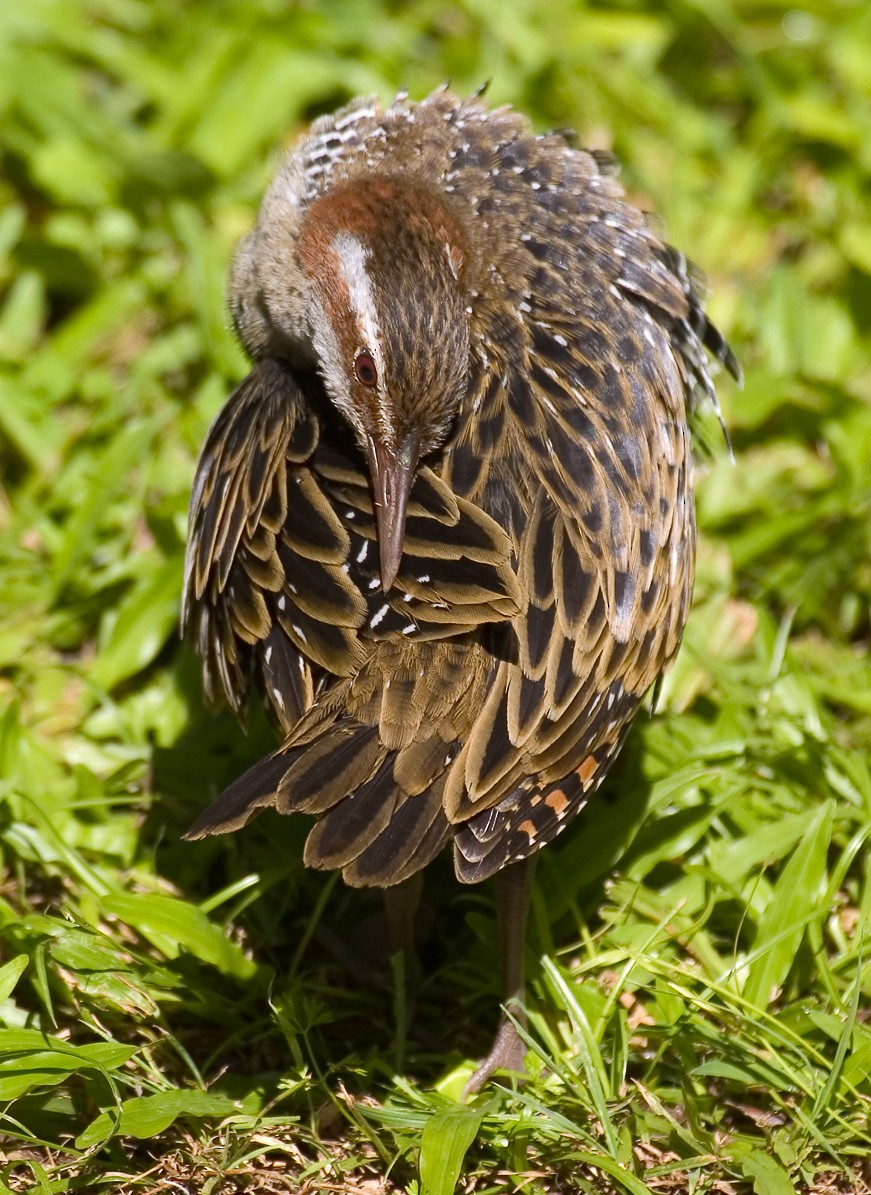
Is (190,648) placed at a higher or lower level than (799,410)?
lower

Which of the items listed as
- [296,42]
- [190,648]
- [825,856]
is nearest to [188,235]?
[296,42]

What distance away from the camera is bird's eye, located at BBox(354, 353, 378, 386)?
359 cm

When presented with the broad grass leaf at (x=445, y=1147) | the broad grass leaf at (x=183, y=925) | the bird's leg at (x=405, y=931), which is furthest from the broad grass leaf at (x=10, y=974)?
the broad grass leaf at (x=445, y=1147)

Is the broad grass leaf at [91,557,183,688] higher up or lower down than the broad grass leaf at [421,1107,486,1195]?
higher up

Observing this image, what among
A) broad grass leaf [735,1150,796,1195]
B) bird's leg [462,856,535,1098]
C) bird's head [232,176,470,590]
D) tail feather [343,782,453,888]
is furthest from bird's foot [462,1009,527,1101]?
bird's head [232,176,470,590]

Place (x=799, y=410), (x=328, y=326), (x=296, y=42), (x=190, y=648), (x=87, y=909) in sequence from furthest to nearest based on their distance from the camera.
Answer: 1. (x=296, y=42)
2. (x=799, y=410)
3. (x=190, y=648)
4. (x=87, y=909)
5. (x=328, y=326)

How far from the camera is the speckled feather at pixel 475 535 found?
3289mm

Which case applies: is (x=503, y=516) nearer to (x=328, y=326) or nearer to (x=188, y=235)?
(x=328, y=326)

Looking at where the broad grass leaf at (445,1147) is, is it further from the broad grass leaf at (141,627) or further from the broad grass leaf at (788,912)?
the broad grass leaf at (141,627)

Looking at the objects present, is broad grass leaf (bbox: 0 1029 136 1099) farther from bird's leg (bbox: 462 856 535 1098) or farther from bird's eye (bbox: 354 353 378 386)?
bird's eye (bbox: 354 353 378 386)

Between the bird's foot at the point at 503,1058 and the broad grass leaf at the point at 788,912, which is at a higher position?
the broad grass leaf at the point at 788,912

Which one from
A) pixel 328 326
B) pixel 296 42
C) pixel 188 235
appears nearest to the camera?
pixel 328 326

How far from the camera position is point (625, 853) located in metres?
4.23

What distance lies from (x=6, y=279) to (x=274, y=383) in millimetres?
2579
